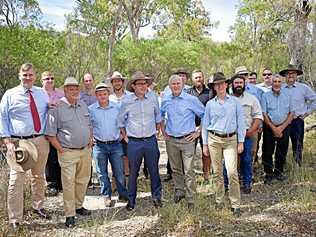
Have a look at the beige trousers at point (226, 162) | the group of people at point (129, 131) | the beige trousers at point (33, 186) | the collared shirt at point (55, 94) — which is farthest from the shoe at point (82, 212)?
the beige trousers at point (226, 162)

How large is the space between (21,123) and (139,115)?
1521 mm

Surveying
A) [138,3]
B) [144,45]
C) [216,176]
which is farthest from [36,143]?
[138,3]

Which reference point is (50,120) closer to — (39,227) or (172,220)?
(39,227)

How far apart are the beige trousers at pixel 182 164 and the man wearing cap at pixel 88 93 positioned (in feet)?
4.93

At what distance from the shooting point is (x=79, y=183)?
19.2ft

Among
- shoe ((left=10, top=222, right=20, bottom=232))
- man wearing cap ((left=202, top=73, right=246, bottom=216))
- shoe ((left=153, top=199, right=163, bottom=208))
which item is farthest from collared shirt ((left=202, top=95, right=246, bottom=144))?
shoe ((left=10, top=222, right=20, bottom=232))

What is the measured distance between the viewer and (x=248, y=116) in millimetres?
6754

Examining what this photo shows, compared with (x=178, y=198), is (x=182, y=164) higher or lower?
higher

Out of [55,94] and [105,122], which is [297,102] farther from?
[55,94]

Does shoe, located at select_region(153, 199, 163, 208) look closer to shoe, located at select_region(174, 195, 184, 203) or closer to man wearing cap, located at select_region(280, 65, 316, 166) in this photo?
shoe, located at select_region(174, 195, 184, 203)

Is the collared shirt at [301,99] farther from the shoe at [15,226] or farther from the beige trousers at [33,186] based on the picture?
the shoe at [15,226]

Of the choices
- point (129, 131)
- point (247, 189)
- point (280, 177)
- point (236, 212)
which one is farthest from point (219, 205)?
point (280, 177)

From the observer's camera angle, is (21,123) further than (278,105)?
No

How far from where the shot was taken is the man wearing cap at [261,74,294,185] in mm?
7266
